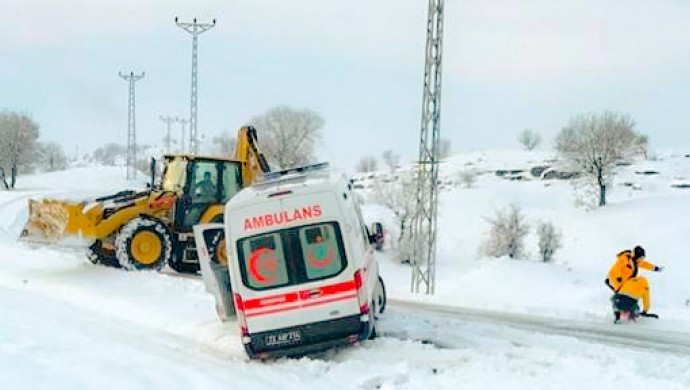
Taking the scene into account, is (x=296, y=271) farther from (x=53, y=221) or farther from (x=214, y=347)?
(x=53, y=221)

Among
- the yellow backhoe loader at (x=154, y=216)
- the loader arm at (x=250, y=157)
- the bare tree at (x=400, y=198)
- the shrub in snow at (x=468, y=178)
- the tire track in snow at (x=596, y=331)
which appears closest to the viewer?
the tire track in snow at (x=596, y=331)

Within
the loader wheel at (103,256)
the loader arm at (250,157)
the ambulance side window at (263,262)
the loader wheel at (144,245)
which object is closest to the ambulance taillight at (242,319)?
the ambulance side window at (263,262)

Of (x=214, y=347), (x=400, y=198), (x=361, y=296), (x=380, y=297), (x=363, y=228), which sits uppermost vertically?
(x=363, y=228)

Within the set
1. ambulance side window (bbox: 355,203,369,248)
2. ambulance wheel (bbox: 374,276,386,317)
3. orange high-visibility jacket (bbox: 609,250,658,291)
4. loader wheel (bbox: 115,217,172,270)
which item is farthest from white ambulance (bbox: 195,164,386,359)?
loader wheel (bbox: 115,217,172,270)

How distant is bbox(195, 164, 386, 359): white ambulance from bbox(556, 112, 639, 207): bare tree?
64.2 metres

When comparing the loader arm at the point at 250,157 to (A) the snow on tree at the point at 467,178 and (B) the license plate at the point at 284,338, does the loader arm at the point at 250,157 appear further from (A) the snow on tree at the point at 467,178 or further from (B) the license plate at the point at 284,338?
(A) the snow on tree at the point at 467,178

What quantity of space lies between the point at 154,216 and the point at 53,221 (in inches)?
93.1

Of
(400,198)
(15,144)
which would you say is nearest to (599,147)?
(400,198)

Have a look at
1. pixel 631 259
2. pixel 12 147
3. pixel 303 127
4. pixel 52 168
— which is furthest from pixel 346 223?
pixel 52 168

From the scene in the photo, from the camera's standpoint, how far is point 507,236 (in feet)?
183

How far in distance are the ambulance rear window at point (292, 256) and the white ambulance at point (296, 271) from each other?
0.01 metres

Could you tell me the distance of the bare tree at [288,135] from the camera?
77000 mm

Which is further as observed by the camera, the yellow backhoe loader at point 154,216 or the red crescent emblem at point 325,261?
the yellow backhoe loader at point 154,216

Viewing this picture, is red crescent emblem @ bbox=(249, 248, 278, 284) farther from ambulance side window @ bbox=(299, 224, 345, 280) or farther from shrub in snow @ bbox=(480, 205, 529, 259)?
shrub in snow @ bbox=(480, 205, 529, 259)
